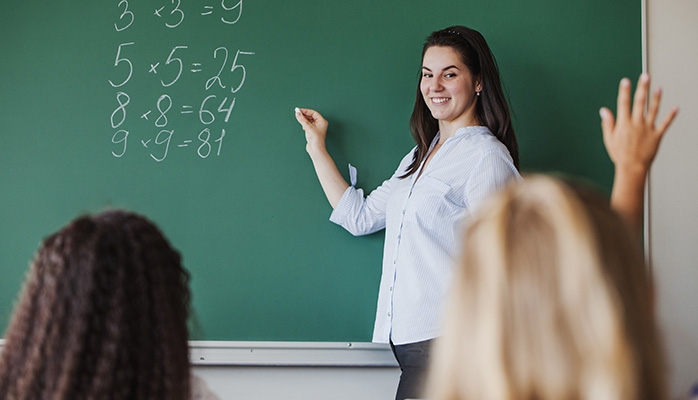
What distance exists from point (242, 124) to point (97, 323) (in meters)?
1.67

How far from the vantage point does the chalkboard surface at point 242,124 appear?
2.59 metres

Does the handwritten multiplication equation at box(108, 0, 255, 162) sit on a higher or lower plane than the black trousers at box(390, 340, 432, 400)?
higher

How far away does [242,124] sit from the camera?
8.56ft

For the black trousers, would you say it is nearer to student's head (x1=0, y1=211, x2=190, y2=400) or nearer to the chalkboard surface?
the chalkboard surface

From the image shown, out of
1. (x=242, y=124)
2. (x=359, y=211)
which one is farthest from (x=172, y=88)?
(x=359, y=211)

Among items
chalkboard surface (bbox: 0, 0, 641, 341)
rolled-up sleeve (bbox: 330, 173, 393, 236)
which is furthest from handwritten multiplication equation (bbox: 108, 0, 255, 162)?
rolled-up sleeve (bbox: 330, 173, 393, 236)

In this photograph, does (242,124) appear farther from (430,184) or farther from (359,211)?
(430,184)

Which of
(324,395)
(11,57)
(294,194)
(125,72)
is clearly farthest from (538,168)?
(11,57)

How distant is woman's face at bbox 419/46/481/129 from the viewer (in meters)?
2.44

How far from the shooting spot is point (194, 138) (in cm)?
261

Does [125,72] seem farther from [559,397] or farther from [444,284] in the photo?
[559,397]

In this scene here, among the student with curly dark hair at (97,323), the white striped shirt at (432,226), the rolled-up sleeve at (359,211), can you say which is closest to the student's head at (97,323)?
the student with curly dark hair at (97,323)

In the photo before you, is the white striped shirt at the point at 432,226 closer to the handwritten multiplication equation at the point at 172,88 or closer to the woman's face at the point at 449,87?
the woman's face at the point at 449,87

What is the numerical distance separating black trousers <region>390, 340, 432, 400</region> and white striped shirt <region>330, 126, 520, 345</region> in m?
0.03
